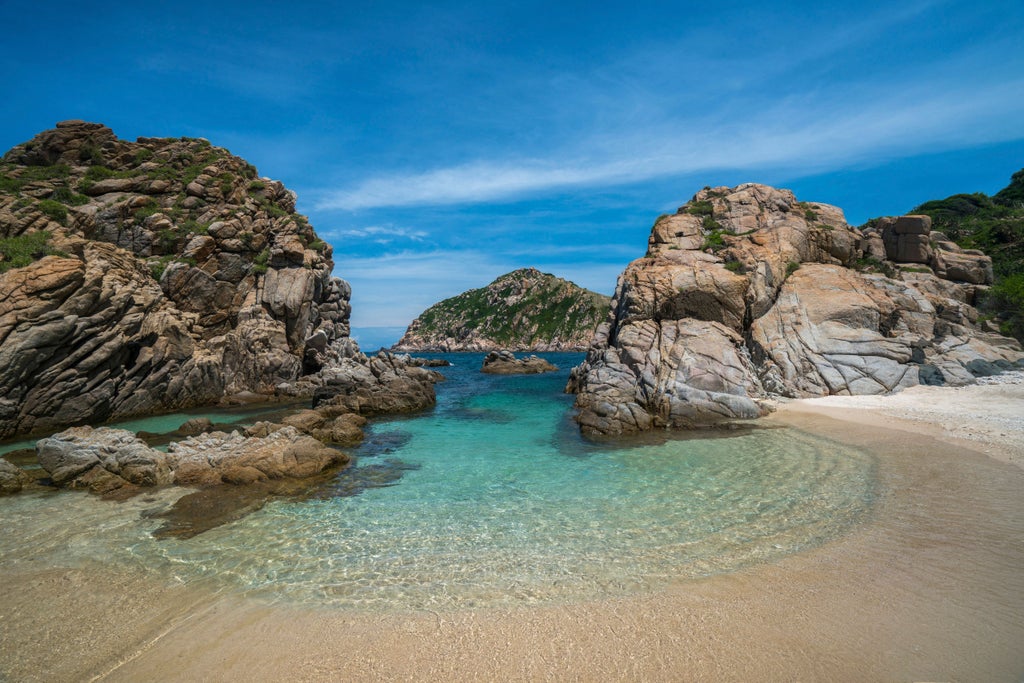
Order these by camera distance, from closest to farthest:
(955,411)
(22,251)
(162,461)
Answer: (162,461), (955,411), (22,251)

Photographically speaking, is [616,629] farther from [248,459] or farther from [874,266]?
[874,266]

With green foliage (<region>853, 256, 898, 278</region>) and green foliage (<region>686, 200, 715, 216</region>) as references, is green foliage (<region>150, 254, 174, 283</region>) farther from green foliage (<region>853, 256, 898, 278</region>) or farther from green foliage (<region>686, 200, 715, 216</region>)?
green foliage (<region>853, 256, 898, 278</region>)

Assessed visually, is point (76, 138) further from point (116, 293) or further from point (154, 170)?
point (116, 293)

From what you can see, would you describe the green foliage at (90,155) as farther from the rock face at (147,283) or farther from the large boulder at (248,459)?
the large boulder at (248,459)

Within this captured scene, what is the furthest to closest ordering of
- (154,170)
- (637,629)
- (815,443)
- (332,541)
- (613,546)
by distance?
(154,170), (815,443), (332,541), (613,546), (637,629)

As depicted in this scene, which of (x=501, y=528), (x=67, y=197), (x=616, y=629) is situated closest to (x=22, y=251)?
(x=67, y=197)

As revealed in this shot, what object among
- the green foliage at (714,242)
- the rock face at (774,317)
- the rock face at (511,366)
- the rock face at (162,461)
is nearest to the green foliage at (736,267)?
the rock face at (774,317)

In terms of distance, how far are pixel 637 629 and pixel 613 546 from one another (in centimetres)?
321

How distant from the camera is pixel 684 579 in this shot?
28.0 ft

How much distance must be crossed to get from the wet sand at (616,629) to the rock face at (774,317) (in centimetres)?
1535

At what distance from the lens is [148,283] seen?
35312mm

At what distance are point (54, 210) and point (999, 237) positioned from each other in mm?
86946

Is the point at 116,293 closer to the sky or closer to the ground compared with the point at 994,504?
closer to the sky

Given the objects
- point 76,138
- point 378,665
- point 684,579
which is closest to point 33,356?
point 378,665
